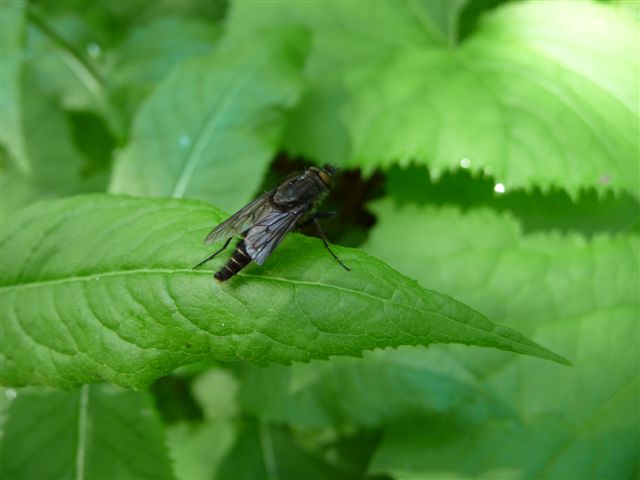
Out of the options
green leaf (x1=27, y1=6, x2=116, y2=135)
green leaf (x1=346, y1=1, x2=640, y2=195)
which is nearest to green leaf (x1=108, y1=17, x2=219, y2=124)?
green leaf (x1=27, y1=6, x2=116, y2=135)

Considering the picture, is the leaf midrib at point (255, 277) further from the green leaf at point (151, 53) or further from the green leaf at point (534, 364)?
the green leaf at point (151, 53)

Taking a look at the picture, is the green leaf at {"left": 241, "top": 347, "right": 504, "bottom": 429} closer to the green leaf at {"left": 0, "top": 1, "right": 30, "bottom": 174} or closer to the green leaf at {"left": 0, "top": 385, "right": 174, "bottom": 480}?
the green leaf at {"left": 0, "top": 385, "right": 174, "bottom": 480}

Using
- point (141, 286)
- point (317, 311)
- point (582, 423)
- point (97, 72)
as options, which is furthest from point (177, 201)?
point (97, 72)

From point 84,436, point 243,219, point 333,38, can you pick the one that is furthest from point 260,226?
point 333,38

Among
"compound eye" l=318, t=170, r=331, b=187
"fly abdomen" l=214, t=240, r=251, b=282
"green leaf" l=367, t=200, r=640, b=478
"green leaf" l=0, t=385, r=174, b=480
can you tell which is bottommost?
"green leaf" l=0, t=385, r=174, b=480

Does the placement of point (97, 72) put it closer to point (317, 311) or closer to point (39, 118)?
point (39, 118)

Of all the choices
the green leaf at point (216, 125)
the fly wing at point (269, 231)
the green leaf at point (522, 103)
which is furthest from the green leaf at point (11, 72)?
the green leaf at point (522, 103)
